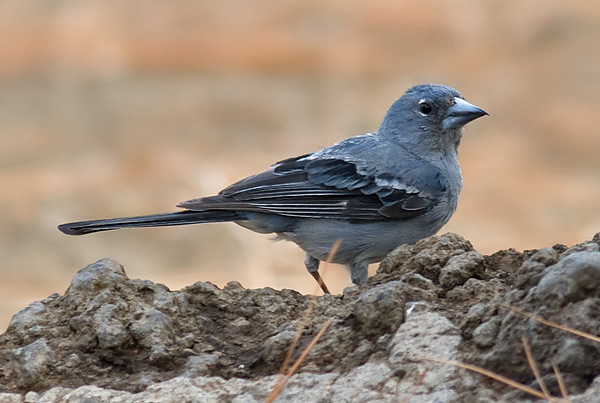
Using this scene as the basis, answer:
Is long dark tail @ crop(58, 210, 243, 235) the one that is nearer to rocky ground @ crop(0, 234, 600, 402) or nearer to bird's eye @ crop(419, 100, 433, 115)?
rocky ground @ crop(0, 234, 600, 402)

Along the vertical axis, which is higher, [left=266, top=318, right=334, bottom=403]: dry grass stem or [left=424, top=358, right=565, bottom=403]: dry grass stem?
[left=266, top=318, right=334, bottom=403]: dry grass stem

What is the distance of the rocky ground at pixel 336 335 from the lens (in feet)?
12.9

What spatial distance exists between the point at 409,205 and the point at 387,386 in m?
2.49

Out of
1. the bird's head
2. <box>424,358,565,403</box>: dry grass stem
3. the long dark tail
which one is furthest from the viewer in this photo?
the bird's head

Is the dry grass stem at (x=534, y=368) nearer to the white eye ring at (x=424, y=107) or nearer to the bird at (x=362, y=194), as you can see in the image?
the bird at (x=362, y=194)

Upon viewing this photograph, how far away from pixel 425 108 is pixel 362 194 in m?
0.68

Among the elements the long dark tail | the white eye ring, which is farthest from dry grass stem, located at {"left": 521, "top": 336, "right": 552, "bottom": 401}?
the white eye ring

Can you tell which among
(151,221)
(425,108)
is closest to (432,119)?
(425,108)

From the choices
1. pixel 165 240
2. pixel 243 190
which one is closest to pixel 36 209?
pixel 165 240

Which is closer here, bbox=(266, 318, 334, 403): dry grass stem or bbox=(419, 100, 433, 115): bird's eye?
bbox=(266, 318, 334, 403): dry grass stem

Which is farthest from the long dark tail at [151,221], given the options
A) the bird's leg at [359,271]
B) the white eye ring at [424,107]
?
the white eye ring at [424,107]

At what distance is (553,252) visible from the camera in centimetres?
451

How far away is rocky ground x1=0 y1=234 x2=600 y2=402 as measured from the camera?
155 inches

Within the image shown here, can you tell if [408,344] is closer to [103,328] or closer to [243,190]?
[103,328]
